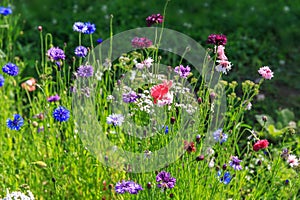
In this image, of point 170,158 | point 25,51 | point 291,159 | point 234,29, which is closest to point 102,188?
point 170,158

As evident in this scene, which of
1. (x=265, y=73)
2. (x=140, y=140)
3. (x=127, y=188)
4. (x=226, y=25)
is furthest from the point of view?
(x=226, y=25)

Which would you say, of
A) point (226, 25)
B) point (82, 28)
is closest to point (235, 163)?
point (82, 28)

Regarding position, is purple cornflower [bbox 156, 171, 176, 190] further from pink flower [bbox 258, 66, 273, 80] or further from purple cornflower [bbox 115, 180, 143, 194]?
pink flower [bbox 258, 66, 273, 80]

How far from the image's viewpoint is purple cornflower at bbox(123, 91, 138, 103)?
2.04m

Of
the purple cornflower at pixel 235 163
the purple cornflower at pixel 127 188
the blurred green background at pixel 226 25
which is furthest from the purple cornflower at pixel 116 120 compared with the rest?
the blurred green background at pixel 226 25

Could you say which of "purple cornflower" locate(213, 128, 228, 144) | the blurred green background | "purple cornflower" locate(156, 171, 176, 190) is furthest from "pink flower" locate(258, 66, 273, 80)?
the blurred green background

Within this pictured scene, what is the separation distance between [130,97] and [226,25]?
9.32 ft

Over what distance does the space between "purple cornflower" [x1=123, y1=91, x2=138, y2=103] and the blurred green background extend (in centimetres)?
176

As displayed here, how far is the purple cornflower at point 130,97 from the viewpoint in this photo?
2041 mm

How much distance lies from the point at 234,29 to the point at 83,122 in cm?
252

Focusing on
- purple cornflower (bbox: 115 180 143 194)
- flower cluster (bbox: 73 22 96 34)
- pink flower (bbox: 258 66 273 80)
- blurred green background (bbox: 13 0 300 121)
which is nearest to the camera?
purple cornflower (bbox: 115 180 143 194)

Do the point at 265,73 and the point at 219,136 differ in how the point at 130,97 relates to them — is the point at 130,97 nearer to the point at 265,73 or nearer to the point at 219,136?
the point at 219,136

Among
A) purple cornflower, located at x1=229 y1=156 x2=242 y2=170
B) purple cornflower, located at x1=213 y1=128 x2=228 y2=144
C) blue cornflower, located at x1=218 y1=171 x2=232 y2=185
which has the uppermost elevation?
purple cornflower, located at x1=213 y1=128 x2=228 y2=144

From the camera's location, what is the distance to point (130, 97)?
205 cm
